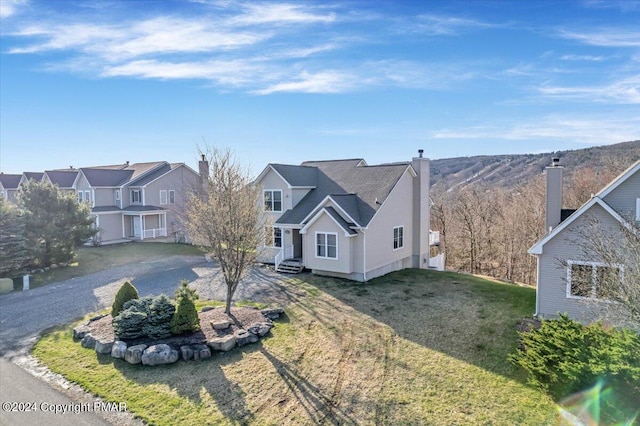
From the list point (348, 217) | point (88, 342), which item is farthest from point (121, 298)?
point (348, 217)

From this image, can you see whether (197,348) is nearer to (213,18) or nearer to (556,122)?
(213,18)

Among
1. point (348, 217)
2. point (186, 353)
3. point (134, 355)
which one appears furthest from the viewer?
point (348, 217)

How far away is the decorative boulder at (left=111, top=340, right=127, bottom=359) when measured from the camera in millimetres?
11070

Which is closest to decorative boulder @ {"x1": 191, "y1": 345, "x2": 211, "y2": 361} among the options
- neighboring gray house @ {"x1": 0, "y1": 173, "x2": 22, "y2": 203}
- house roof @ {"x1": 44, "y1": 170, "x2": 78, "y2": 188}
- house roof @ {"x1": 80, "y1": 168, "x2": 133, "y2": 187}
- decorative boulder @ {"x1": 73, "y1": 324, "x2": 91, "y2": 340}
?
decorative boulder @ {"x1": 73, "y1": 324, "x2": 91, "y2": 340}

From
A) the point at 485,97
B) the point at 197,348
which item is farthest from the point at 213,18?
the point at 485,97

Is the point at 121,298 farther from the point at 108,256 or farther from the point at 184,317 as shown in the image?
the point at 108,256

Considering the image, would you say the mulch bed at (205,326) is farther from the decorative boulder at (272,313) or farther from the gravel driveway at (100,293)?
the gravel driveway at (100,293)

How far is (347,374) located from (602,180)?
3196cm

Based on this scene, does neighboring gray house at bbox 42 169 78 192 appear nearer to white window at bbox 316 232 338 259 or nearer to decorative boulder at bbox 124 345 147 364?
white window at bbox 316 232 338 259

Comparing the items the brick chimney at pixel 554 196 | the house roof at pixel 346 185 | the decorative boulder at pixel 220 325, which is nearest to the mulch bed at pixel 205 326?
the decorative boulder at pixel 220 325

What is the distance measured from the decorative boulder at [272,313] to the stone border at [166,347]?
1.05m

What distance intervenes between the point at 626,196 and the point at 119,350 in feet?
56.0

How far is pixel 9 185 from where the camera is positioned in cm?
4262

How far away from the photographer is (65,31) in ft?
40.8
